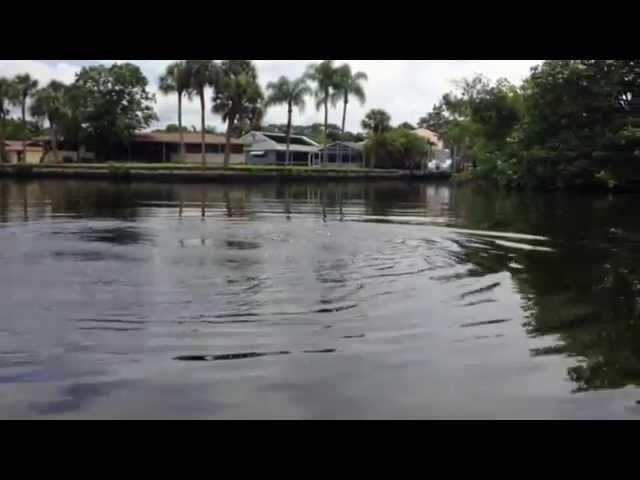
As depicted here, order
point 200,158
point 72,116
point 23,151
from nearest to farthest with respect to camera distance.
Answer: point 72,116 < point 23,151 < point 200,158

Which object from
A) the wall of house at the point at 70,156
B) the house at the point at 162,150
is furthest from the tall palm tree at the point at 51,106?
the house at the point at 162,150

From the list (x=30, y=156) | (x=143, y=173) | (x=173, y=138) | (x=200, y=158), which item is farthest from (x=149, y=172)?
(x=30, y=156)

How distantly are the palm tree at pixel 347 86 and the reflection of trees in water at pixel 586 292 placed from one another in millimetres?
52535

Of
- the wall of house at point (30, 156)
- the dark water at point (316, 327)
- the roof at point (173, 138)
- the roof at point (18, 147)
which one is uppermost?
the roof at point (173, 138)

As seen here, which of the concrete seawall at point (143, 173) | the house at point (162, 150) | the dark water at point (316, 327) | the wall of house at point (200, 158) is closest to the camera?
the dark water at point (316, 327)

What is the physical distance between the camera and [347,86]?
72.5 metres

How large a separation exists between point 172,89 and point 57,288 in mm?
59169

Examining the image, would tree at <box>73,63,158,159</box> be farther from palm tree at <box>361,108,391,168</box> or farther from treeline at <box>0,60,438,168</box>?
palm tree at <box>361,108,391,168</box>

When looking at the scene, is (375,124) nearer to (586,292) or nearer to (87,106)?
(87,106)

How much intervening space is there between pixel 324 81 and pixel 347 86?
247 centimetres

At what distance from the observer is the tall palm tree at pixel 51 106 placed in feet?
233

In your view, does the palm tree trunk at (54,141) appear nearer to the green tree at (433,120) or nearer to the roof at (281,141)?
the roof at (281,141)

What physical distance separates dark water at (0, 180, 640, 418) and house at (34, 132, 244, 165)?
202 feet
